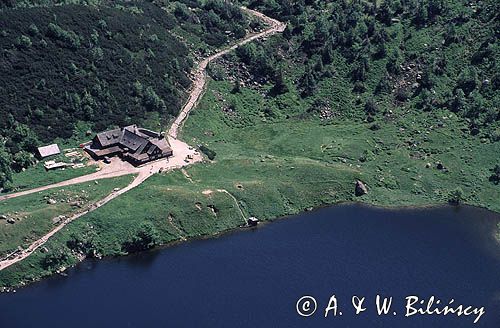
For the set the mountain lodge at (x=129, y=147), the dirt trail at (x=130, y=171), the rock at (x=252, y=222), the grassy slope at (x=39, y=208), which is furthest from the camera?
the mountain lodge at (x=129, y=147)

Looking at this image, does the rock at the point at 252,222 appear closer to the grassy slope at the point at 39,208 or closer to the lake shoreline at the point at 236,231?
the lake shoreline at the point at 236,231

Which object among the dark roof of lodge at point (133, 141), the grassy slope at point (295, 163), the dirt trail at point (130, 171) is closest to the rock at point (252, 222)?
the dirt trail at point (130, 171)

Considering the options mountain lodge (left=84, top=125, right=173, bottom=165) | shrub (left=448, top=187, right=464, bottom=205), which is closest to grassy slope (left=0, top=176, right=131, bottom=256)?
mountain lodge (left=84, top=125, right=173, bottom=165)

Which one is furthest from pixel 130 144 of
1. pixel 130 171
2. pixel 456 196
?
pixel 456 196

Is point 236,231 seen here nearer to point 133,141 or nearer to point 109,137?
point 133,141

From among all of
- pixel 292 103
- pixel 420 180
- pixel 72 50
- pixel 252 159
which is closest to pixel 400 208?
pixel 420 180

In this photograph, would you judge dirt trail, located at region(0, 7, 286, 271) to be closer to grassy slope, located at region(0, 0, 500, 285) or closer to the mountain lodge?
the mountain lodge
